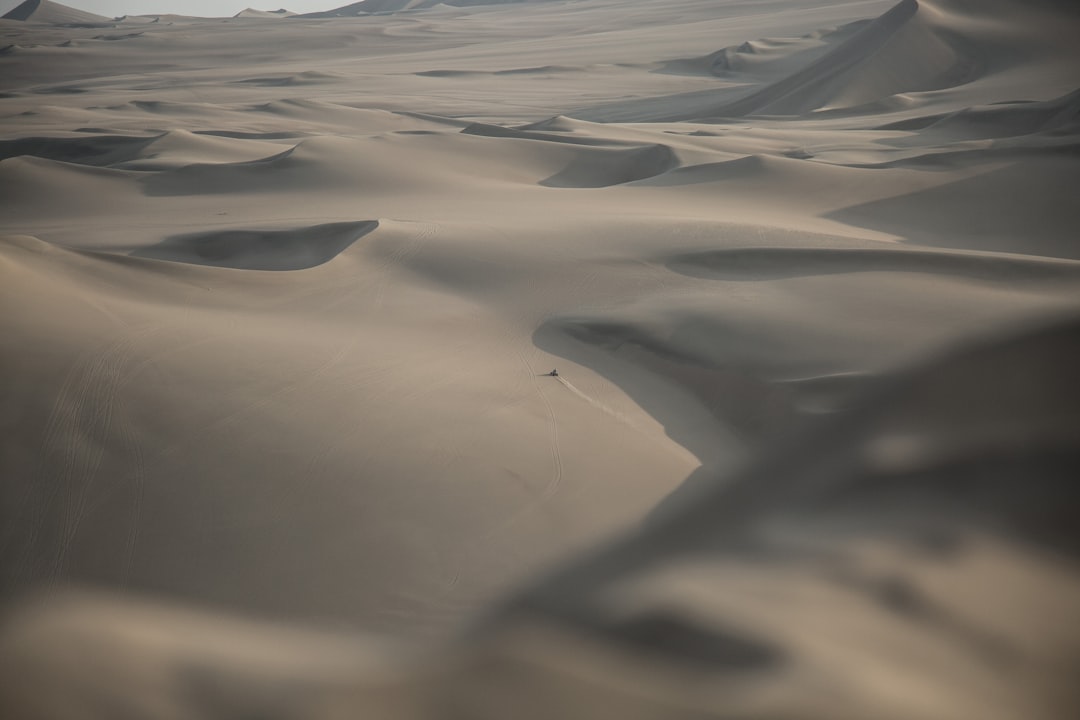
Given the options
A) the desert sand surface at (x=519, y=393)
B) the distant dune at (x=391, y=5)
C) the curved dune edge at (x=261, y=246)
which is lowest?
the desert sand surface at (x=519, y=393)

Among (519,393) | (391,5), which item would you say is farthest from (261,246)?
(391,5)

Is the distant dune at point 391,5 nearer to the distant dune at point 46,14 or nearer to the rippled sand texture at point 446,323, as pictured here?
the distant dune at point 46,14

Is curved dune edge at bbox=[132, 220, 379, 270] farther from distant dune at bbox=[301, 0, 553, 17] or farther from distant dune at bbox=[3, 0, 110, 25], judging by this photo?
distant dune at bbox=[301, 0, 553, 17]

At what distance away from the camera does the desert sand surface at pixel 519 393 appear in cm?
248

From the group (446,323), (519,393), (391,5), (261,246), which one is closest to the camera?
(519,393)

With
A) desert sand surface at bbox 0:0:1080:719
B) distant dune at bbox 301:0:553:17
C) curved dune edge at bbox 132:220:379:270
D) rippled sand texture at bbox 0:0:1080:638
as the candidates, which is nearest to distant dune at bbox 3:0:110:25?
distant dune at bbox 301:0:553:17

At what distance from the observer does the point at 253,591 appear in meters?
2.85

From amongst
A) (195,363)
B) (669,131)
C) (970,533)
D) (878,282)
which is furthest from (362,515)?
(669,131)

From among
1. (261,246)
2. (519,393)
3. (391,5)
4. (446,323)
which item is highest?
(391,5)

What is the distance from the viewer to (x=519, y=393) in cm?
411

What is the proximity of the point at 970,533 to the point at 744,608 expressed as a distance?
0.90 meters

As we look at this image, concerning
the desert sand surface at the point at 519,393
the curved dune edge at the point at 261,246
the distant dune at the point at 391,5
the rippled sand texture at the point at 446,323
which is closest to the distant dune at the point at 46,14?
the distant dune at the point at 391,5

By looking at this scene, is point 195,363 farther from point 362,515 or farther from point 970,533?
point 970,533

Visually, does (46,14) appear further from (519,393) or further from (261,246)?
(519,393)
